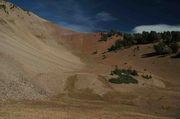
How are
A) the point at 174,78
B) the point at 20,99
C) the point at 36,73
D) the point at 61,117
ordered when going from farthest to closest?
1. the point at 174,78
2. the point at 36,73
3. the point at 20,99
4. the point at 61,117

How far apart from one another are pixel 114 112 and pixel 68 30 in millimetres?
80626

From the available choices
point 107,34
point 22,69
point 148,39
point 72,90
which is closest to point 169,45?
point 148,39

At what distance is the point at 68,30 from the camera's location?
11469 cm

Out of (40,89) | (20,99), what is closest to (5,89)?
(20,99)

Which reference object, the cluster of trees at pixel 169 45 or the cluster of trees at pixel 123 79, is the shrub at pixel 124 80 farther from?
the cluster of trees at pixel 169 45

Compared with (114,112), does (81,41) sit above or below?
above

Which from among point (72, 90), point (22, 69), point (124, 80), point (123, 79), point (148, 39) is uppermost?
point (148, 39)

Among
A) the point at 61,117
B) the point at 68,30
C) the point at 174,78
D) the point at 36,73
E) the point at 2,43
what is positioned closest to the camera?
→ the point at 61,117

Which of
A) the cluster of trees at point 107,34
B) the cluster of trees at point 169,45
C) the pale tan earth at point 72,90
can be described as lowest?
the pale tan earth at point 72,90

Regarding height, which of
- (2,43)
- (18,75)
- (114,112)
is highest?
(2,43)

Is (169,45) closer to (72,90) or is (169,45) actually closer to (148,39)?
(148,39)

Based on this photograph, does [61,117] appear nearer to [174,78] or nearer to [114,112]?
[114,112]

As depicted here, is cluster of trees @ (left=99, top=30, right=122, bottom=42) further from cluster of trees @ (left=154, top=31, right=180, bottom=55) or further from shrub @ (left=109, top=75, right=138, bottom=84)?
shrub @ (left=109, top=75, right=138, bottom=84)

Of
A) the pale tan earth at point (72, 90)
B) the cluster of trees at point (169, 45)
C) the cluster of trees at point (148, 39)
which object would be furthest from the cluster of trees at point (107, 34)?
the pale tan earth at point (72, 90)
